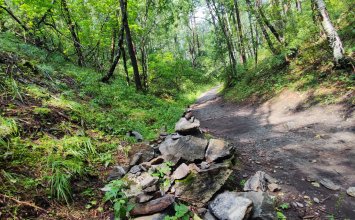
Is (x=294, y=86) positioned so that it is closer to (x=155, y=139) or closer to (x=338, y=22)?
(x=338, y=22)

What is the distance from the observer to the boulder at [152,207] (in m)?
3.32

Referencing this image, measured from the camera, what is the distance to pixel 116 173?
4348 millimetres

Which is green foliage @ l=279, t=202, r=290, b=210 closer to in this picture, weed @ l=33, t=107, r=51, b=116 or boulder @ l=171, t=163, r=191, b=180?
boulder @ l=171, t=163, r=191, b=180

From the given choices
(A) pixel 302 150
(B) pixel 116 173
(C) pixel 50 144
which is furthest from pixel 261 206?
(C) pixel 50 144

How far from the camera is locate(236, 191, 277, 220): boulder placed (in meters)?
3.28

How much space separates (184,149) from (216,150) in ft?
2.28

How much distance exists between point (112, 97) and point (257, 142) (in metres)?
6.18

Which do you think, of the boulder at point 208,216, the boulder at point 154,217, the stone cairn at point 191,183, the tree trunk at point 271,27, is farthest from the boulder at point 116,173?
the tree trunk at point 271,27

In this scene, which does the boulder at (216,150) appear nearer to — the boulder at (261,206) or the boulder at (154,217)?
the boulder at (261,206)

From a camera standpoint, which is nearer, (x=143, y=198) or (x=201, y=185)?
(x=143, y=198)

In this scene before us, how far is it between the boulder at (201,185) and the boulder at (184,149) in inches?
25.1

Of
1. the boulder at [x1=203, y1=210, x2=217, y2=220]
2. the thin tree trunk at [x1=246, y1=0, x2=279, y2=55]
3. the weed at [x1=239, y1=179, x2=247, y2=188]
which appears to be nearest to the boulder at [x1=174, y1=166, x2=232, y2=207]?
the boulder at [x1=203, y1=210, x2=217, y2=220]

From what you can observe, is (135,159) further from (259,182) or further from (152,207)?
(259,182)

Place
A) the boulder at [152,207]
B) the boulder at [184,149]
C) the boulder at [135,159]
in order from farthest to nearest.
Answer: the boulder at [184,149], the boulder at [135,159], the boulder at [152,207]
